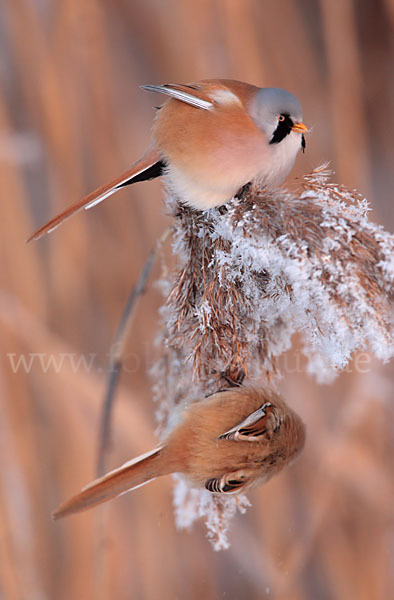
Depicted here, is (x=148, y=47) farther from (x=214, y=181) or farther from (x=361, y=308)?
(x=361, y=308)

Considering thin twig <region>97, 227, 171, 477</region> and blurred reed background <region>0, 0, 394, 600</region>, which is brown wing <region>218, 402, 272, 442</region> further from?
blurred reed background <region>0, 0, 394, 600</region>

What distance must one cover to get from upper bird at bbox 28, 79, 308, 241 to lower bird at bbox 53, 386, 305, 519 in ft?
1.08

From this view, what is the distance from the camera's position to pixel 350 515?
1.27 meters

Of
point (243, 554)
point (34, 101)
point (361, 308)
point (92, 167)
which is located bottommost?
point (243, 554)

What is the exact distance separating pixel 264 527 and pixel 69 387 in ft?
1.80

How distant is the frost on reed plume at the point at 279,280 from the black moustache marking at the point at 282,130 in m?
0.10

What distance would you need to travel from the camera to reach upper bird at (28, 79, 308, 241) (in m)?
0.75

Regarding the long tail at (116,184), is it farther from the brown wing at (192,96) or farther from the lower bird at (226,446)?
the lower bird at (226,446)

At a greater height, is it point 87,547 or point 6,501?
point 6,501

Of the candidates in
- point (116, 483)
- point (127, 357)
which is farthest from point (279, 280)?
point (127, 357)

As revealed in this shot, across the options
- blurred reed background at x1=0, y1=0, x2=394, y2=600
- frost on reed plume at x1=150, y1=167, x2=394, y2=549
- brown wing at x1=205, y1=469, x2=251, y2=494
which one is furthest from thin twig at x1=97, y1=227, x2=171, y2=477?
blurred reed background at x1=0, y1=0, x2=394, y2=600

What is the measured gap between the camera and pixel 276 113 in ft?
2.51

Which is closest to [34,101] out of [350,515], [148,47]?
[148,47]

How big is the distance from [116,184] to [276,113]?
0.83 feet
